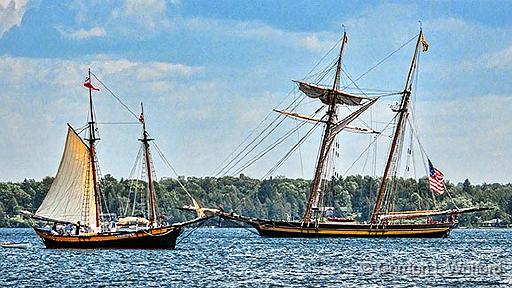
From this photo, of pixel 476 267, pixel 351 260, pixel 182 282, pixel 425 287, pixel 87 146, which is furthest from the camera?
pixel 87 146

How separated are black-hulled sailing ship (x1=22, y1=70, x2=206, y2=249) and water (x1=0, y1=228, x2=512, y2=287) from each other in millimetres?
1224

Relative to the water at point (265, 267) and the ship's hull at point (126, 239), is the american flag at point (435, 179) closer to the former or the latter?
the water at point (265, 267)

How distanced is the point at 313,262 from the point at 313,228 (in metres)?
44.5

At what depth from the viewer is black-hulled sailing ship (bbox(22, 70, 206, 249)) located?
104 metres

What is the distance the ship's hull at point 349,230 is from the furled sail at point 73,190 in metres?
36.2

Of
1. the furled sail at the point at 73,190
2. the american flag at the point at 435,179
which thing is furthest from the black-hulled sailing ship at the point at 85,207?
the american flag at the point at 435,179

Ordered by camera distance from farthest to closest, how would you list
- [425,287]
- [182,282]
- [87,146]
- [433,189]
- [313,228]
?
1. [313,228]
2. [433,189]
3. [87,146]
4. [182,282]
5. [425,287]

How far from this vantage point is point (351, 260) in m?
94.2

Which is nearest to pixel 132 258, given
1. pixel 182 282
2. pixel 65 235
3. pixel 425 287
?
pixel 65 235

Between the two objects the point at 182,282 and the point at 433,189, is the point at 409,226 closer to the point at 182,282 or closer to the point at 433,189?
the point at 433,189

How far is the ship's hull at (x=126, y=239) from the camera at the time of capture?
103812mm

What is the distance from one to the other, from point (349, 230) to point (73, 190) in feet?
138

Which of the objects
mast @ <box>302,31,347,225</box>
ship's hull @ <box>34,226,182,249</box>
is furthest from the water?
mast @ <box>302,31,347,225</box>

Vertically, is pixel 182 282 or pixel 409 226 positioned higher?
pixel 409 226
